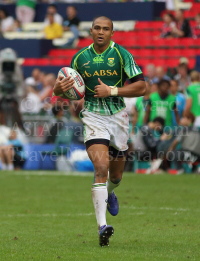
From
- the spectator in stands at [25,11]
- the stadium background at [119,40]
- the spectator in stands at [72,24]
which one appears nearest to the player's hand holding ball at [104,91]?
the stadium background at [119,40]

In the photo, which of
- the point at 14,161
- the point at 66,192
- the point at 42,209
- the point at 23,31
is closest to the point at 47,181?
the point at 66,192

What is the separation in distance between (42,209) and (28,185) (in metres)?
3.37

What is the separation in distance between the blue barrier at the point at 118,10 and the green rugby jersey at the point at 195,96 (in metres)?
10.9

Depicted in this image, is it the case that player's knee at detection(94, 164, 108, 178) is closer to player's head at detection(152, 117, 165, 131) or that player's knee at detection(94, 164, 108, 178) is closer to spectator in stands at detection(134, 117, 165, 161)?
spectator in stands at detection(134, 117, 165, 161)

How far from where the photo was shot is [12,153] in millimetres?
16078

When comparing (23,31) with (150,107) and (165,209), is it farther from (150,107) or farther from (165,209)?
(165,209)

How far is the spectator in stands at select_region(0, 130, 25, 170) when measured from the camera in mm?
15953

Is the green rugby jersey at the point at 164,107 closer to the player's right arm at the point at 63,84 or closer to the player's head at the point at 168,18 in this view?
the player's head at the point at 168,18

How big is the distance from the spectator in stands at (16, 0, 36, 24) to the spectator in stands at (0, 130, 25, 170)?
43.8 ft

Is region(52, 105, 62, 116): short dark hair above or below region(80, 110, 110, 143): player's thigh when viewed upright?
below

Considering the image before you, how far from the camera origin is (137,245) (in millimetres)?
6559

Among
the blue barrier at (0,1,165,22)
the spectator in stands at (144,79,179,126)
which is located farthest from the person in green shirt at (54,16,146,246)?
the blue barrier at (0,1,165,22)

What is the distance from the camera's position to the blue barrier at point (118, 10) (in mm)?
25344

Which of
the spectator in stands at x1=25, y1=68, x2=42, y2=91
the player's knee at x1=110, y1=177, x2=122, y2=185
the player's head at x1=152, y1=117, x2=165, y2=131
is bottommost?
the player's head at x1=152, y1=117, x2=165, y2=131
